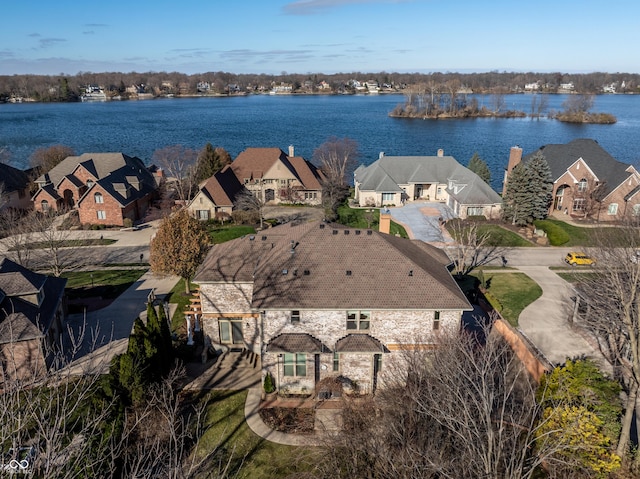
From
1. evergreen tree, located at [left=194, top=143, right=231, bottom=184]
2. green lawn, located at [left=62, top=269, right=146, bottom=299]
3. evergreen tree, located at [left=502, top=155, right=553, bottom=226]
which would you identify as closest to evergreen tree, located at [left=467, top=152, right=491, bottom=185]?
evergreen tree, located at [left=502, top=155, right=553, bottom=226]

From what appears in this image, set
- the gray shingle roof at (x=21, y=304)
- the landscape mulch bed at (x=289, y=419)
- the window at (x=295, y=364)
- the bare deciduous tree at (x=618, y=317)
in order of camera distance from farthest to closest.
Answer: the gray shingle roof at (x=21, y=304) → the window at (x=295, y=364) → the landscape mulch bed at (x=289, y=419) → the bare deciduous tree at (x=618, y=317)

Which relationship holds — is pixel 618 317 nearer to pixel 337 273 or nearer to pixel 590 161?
pixel 337 273

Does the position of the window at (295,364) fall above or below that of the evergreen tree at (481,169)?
below

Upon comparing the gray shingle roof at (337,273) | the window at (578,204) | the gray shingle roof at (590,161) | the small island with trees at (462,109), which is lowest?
the window at (578,204)

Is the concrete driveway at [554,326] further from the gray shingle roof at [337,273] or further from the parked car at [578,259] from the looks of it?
the gray shingle roof at [337,273]

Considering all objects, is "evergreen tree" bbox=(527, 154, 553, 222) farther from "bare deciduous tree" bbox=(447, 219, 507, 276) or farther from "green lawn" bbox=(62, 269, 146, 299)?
"green lawn" bbox=(62, 269, 146, 299)

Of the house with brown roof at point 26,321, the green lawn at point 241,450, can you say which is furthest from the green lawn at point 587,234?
the house with brown roof at point 26,321

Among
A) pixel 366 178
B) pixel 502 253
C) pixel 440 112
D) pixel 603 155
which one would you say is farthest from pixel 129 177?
pixel 440 112

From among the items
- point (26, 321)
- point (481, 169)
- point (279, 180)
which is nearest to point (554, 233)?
point (481, 169)
